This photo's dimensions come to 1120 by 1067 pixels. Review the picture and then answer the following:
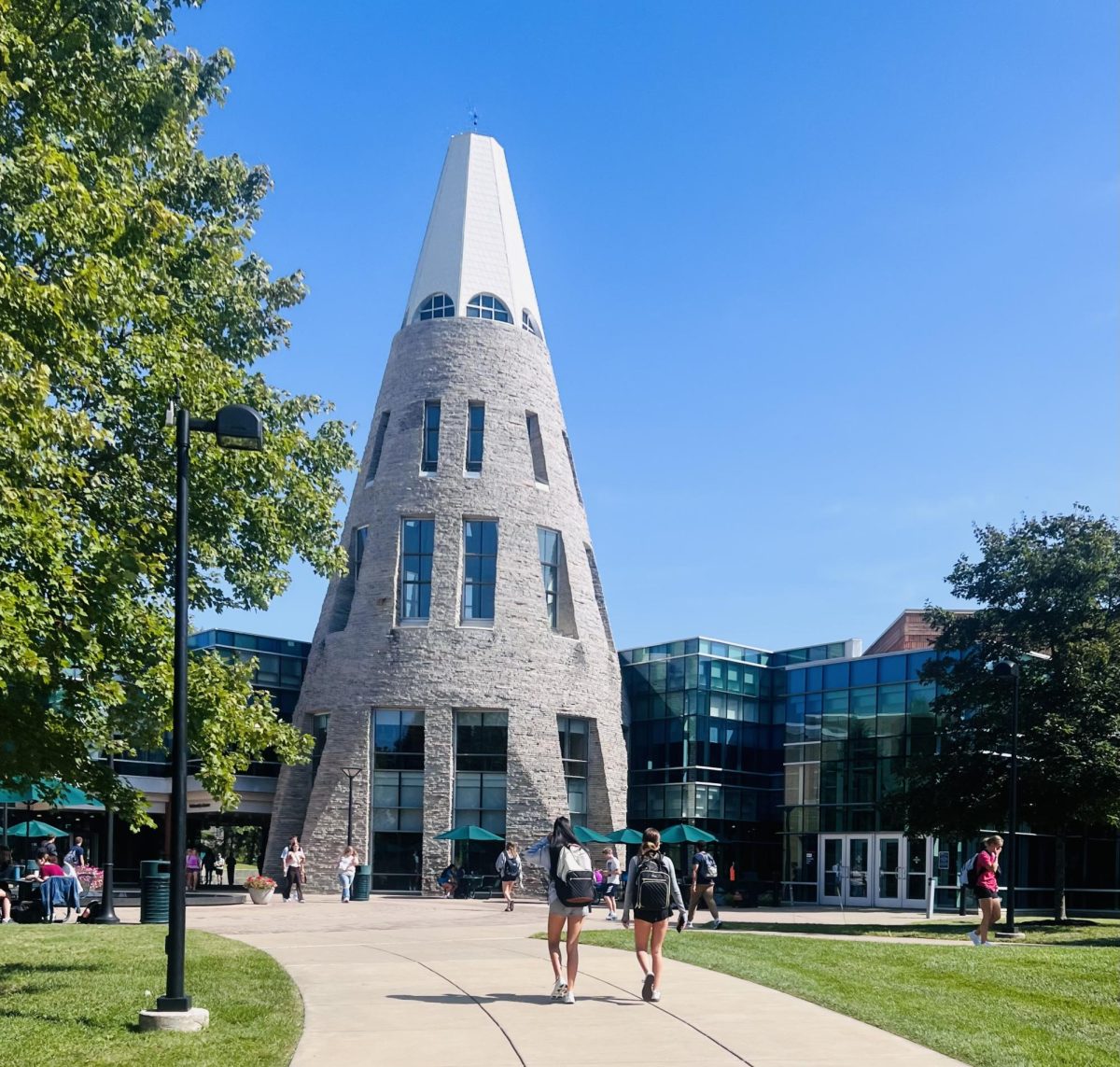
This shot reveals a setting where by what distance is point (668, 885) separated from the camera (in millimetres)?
13086

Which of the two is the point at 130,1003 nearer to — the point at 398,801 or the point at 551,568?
the point at 398,801

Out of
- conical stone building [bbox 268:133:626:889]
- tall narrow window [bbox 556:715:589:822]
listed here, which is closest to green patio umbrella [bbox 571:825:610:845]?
conical stone building [bbox 268:133:626:889]

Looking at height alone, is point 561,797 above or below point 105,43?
below

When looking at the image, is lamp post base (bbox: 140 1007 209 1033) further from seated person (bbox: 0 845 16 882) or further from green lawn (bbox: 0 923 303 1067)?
seated person (bbox: 0 845 16 882)

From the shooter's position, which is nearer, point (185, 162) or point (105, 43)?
point (105, 43)

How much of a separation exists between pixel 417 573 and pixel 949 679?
2118 centimetres

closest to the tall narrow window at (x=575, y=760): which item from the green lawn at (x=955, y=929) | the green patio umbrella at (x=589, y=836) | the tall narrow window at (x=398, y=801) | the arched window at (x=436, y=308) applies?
the green patio umbrella at (x=589, y=836)

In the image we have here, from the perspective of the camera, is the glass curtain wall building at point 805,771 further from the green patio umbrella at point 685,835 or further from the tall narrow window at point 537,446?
the tall narrow window at point 537,446

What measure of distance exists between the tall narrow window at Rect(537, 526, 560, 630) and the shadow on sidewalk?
3606 cm

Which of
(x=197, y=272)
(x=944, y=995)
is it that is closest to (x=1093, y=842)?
(x=944, y=995)

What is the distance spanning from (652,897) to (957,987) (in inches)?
176

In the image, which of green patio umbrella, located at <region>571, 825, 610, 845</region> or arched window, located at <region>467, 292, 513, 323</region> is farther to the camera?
arched window, located at <region>467, 292, 513, 323</region>

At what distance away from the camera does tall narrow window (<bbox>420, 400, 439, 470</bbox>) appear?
1941 inches

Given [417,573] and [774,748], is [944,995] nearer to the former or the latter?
[417,573]
